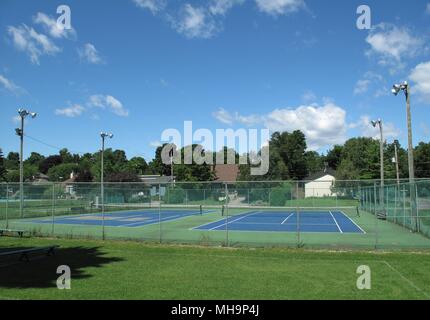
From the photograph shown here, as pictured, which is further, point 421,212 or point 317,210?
point 317,210

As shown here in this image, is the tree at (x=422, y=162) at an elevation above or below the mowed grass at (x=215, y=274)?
above

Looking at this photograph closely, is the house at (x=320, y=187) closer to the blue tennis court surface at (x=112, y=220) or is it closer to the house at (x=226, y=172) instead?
the blue tennis court surface at (x=112, y=220)

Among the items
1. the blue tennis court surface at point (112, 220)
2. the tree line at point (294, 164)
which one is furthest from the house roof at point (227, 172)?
the blue tennis court surface at point (112, 220)

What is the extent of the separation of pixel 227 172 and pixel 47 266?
301 ft

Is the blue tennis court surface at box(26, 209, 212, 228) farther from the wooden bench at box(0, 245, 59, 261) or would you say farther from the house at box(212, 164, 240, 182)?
the house at box(212, 164, 240, 182)

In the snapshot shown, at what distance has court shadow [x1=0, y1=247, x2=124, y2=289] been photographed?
10.8 m

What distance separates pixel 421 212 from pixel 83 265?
18.3 m

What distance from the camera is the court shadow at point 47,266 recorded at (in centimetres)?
1075

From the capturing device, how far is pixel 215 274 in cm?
1194

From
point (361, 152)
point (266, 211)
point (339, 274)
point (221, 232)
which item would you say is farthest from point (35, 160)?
point (339, 274)

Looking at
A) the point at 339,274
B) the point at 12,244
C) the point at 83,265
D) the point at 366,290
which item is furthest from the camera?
the point at 12,244

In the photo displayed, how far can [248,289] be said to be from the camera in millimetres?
10109

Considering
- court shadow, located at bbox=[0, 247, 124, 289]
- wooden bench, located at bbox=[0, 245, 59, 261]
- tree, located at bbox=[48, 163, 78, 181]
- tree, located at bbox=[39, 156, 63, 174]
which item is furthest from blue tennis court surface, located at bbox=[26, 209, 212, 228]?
tree, located at bbox=[39, 156, 63, 174]

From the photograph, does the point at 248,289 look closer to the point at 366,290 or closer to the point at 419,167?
the point at 366,290
